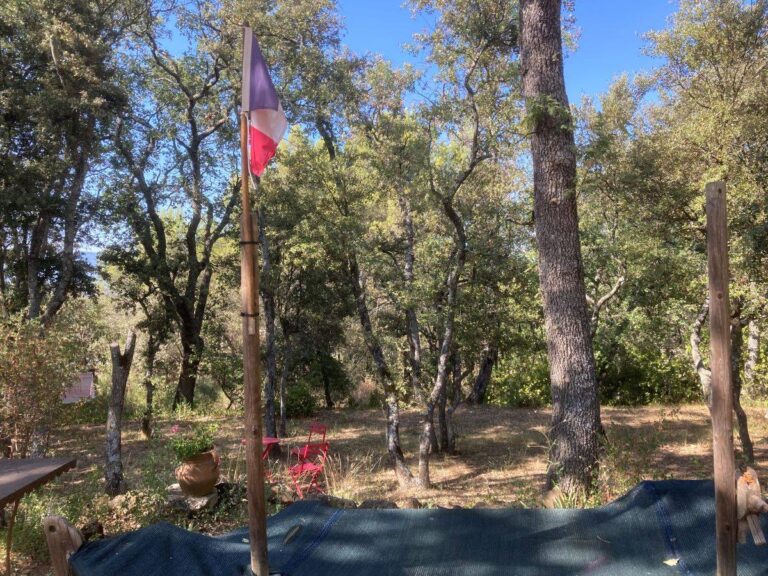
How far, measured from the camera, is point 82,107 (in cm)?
966

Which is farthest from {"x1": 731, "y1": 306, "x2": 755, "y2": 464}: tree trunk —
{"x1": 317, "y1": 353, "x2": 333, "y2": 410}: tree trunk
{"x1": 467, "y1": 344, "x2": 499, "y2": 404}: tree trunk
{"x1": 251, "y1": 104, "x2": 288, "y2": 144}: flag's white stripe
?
{"x1": 317, "y1": 353, "x2": 333, "y2": 410}: tree trunk

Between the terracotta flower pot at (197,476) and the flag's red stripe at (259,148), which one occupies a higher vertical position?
the flag's red stripe at (259,148)

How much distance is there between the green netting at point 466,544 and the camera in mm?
2564

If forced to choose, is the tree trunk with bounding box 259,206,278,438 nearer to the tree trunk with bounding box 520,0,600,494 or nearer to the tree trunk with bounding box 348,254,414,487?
the tree trunk with bounding box 348,254,414,487

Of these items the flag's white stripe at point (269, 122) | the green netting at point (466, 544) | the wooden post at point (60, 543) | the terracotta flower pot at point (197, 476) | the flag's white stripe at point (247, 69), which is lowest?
the terracotta flower pot at point (197, 476)

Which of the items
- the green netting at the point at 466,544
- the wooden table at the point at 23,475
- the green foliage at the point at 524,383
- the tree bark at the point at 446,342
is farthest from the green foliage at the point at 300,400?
the green netting at the point at 466,544

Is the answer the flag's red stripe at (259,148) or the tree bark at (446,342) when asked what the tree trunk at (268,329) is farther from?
the flag's red stripe at (259,148)

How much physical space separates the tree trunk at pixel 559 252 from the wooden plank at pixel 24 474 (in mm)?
3613

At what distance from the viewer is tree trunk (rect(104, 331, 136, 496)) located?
5238 millimetres

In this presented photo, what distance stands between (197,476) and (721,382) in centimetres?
424

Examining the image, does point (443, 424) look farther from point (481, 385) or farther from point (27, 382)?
point (27, 382)

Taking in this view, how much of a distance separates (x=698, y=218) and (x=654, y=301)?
107 inches

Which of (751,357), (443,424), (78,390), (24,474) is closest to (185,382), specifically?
(78,390)

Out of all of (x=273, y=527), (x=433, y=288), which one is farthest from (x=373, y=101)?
(x=273, y=527)
